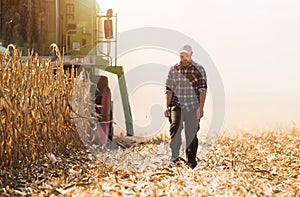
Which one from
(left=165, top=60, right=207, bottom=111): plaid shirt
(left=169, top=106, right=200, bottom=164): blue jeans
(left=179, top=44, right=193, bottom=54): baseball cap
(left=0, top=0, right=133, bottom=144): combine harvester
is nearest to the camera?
(left=179, top=44, right=193, bottom=54): baseball cap

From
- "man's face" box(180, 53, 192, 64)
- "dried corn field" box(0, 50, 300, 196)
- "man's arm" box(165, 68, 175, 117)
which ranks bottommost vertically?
"dried corn field" box(0, 50, 300, 196)

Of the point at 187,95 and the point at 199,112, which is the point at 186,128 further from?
the point at 187,95

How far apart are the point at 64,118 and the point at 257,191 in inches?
141

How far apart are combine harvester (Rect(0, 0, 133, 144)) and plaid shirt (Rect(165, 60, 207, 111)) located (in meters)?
3.89

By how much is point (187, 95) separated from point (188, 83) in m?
0.17

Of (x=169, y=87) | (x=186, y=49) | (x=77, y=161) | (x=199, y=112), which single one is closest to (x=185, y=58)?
(x=186, y=49)

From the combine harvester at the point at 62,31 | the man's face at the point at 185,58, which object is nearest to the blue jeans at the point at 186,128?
the man's face at the point at 185,58

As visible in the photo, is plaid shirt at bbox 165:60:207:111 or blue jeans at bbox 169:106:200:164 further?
blue jeans at bbox 169:106:200:164

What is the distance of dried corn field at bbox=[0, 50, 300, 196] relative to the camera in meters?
6.38

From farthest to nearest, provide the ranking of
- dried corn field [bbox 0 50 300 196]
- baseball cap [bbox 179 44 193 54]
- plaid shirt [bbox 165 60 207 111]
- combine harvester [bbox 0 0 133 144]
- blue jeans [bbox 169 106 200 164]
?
combine harvester [bbox 0 0 133 144] → blue jeans [bbox 169 106 200 164] → plaid shirt [bbox 165 60 207 111] → baseball cap [bbox 179 44 193 54] → dried corn field [bbox 0 50 300 196]

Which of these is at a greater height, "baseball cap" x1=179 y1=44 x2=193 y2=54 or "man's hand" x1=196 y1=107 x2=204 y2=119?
"baseball cap" x1=179 y1=44 x2=193 y2=54

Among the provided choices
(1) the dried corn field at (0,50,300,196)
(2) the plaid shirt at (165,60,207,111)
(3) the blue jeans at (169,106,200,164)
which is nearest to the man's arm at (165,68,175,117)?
(2) the plaid shirt at (165,60,207,111)

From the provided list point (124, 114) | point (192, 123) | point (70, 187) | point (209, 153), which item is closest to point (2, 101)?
point (70, 187)

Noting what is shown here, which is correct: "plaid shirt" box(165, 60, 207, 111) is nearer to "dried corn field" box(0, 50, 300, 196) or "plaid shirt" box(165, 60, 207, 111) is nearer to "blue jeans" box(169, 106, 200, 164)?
"blue jeans" box(169, 106, 200, 164)
